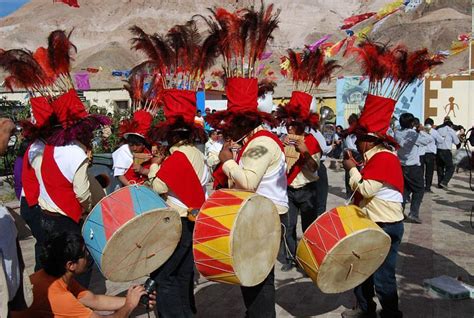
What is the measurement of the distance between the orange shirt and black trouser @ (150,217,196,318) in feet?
2.47

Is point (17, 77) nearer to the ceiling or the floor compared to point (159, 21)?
nearer to the floor

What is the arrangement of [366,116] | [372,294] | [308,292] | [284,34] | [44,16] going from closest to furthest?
[366,116] → [372,294] → [308,292] → [284,34] → [44,16]

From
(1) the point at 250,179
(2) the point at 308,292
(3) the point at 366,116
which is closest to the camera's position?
(1) the point at 250,179

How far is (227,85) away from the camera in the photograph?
374cm

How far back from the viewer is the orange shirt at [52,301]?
2.91 meters

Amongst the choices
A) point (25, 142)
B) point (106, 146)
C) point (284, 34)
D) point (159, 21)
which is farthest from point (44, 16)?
point (25, 142)

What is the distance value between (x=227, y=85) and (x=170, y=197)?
37.4 inches

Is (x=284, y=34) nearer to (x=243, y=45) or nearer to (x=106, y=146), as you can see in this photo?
(x=106, y=146)

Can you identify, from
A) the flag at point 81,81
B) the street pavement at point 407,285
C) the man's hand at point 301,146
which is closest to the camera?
the street pavement at point 407,285

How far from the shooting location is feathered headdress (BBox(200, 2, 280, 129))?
144 inches

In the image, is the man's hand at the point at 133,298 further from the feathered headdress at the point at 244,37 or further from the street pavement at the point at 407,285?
the feathered headdress at the point at 244,37

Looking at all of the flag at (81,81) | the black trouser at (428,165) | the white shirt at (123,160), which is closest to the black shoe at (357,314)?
the white shirt at (123,160)

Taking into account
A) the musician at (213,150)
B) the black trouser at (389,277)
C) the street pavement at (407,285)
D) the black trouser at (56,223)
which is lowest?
the street pavement at (407,285)

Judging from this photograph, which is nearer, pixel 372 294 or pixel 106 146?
pixel 372 294
